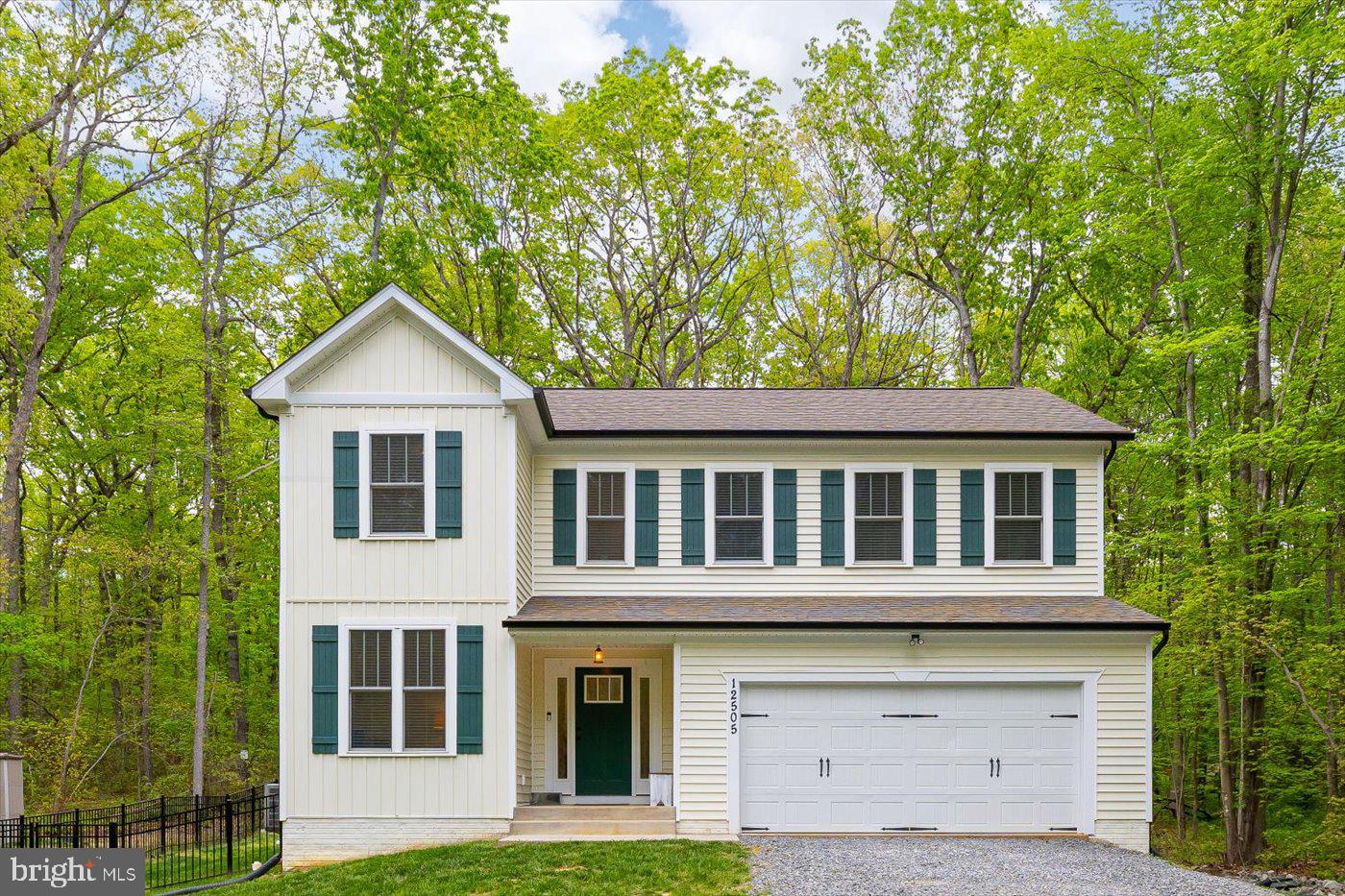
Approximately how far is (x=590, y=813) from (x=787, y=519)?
16.1 feet

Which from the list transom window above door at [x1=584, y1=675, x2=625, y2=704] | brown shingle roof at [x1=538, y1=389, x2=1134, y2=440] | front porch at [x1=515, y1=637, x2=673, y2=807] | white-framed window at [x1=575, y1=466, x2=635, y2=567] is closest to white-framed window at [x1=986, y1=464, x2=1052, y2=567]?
brown shingle roof at [x1=538, y1=389, x2=1134, y2=440]

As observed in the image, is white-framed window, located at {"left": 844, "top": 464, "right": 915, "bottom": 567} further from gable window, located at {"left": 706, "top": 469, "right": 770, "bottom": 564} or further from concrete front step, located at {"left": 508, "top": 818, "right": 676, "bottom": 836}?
concrete front step, located at {"left": 508, "top": 818, "right": 676, "bottom": 836}

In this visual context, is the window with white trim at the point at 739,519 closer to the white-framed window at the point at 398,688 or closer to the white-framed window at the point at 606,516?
the white-framed window at the point at 606,516

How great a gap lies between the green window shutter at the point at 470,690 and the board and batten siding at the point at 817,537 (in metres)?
1.87

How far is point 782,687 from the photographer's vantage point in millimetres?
Result: 13195

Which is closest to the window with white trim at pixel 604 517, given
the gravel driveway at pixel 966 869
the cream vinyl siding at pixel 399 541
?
A: the cream vinyl siding at pixel 399 541

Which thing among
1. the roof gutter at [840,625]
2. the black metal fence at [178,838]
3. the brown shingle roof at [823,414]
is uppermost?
the brown shingle roof at [823,414]

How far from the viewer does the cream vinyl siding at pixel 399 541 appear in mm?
12547

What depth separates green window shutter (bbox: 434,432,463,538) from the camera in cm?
1260

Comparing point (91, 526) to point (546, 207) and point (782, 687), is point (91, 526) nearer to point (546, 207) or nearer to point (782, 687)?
point (546, 207)

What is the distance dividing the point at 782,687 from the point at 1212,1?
14.4m

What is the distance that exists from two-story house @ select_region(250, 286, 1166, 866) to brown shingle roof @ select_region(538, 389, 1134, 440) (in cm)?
11

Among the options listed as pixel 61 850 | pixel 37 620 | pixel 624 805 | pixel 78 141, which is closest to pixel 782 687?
pixel 624 805

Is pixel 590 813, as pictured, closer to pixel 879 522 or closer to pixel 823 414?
pixel 879 522
